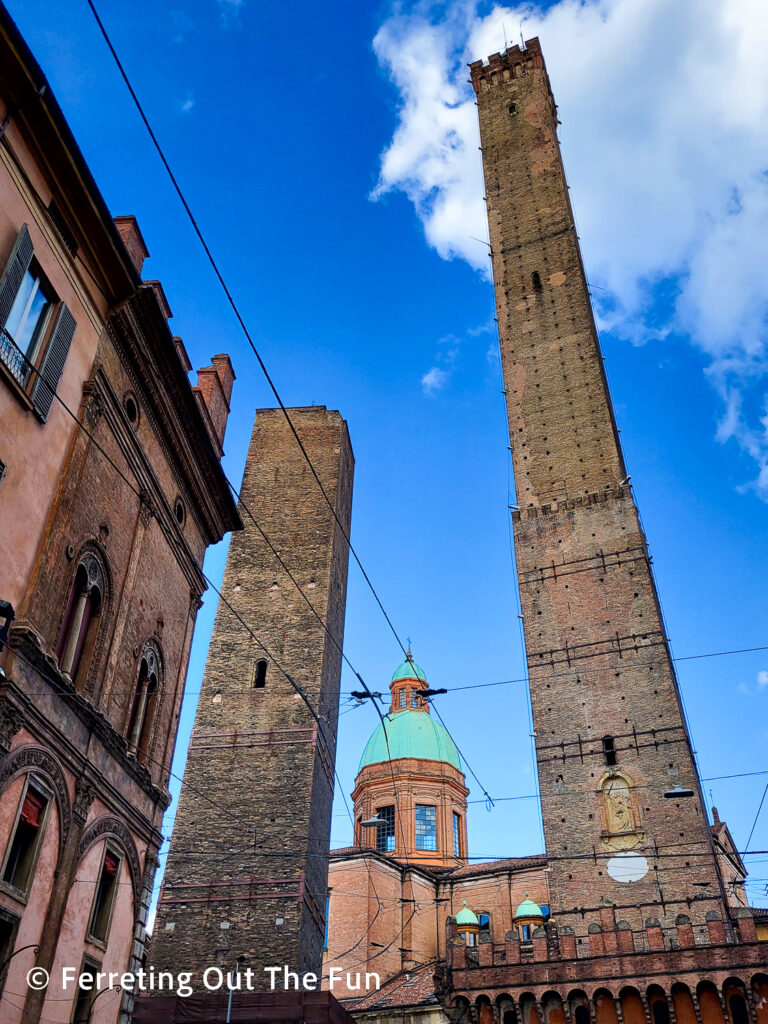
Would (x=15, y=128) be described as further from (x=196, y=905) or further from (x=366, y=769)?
(x=366, y=769)

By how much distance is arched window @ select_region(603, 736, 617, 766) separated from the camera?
944 inches

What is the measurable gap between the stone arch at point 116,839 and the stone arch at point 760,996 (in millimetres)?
14866

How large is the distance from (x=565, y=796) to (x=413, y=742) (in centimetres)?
1851

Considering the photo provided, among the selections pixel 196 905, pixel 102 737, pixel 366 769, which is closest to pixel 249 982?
pixel 196 905

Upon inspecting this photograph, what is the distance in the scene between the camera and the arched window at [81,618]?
Answer: 9.98m

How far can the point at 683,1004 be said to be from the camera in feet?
66.0

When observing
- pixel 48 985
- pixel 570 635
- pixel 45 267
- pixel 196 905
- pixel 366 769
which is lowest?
pixel 48 985

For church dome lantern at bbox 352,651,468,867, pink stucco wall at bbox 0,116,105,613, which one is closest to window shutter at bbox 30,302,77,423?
pink stucco wall at bbox 0,116,105,613

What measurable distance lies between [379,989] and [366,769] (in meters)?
12.4

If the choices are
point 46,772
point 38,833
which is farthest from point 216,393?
point 38,833

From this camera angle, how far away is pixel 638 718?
79.6 feet

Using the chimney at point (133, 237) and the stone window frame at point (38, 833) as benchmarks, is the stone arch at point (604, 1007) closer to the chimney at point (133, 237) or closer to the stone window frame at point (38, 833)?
the stone window frame at point (38, 833)

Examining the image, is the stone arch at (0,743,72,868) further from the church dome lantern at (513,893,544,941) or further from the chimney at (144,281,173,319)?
the church dome lantern at (513,893,544,941)

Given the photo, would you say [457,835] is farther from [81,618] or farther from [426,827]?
[81,618]
